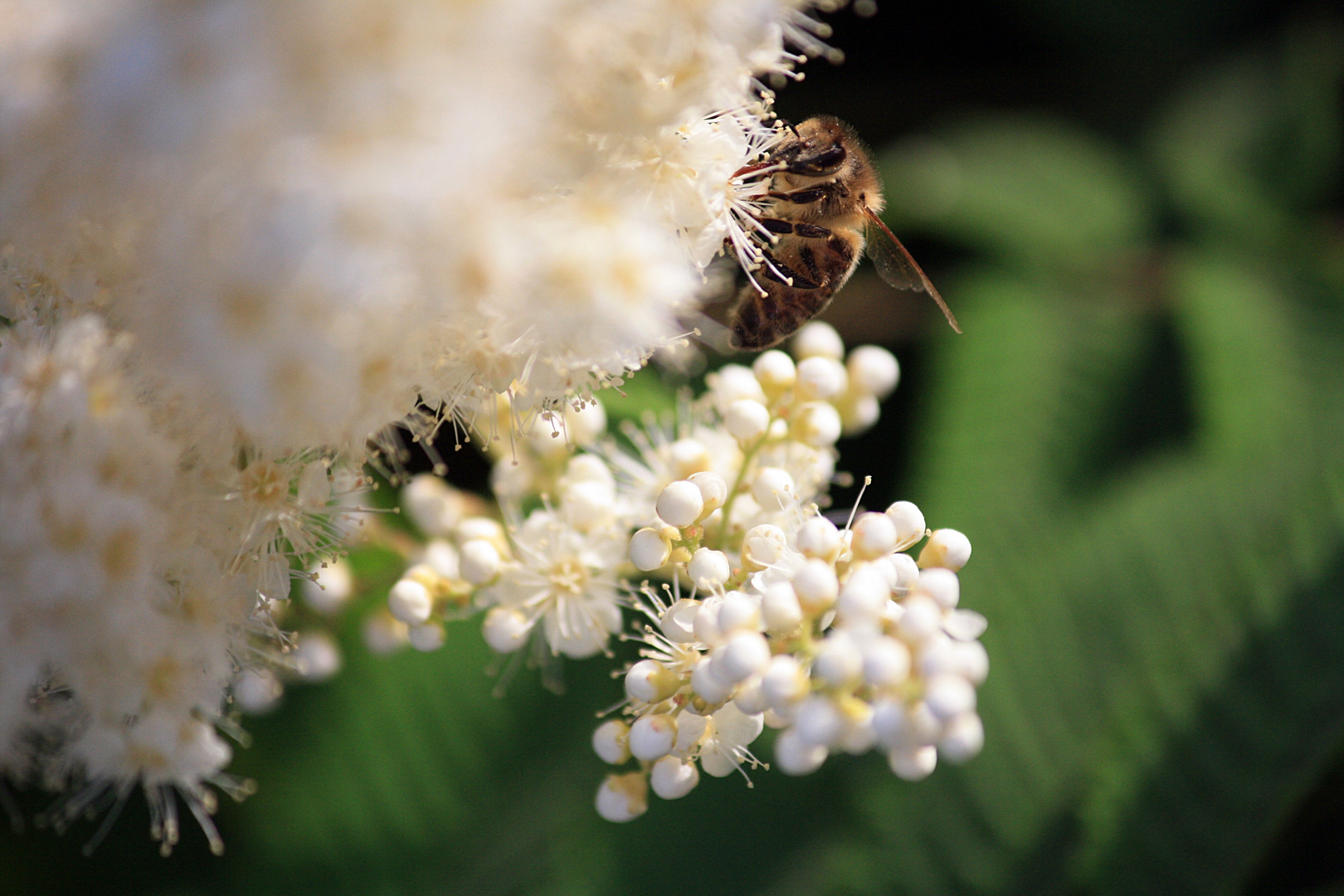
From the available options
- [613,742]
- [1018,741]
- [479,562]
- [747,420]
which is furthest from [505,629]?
[1018,741]

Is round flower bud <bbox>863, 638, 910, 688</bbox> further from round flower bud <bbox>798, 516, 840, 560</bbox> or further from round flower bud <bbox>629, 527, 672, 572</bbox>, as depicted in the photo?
round flower bud <bbox>629, 527, 672, 572</bbox>

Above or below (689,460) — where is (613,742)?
below

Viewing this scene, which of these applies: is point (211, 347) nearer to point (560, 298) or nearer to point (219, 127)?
point (219, 127)

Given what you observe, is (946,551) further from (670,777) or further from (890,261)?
(890,261)

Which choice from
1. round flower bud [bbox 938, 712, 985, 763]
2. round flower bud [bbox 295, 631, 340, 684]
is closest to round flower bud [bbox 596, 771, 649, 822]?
round flower bud [bbox 938, 712, 985, 763]

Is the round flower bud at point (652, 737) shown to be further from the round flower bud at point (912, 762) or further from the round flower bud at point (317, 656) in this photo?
→ the round flower bud at point (317, 656)

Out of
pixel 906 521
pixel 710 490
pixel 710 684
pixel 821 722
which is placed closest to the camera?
pixel 821 722

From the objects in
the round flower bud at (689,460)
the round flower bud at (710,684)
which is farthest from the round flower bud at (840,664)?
the round flower bud at (689,460)
